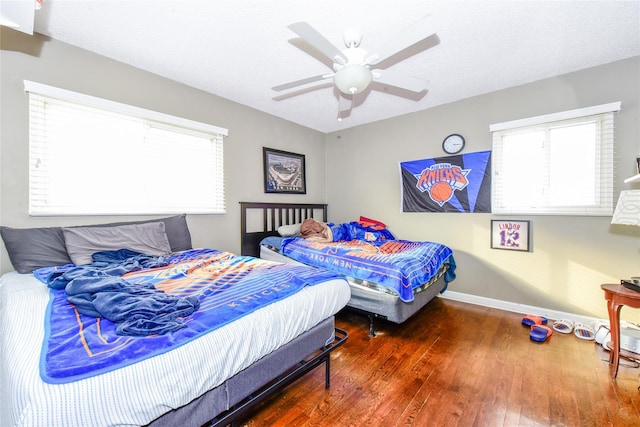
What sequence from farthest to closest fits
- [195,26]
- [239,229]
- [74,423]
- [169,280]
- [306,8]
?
[239,229], [195,26], [306,8], [169,280], [74,423]

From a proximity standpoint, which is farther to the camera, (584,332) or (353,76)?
(584,332)

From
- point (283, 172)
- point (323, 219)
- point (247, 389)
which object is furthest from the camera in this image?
point (323, 219)

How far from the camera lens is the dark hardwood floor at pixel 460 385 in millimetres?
1511

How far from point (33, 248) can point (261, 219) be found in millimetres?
2243

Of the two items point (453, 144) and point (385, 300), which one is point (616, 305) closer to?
point (385, 300)

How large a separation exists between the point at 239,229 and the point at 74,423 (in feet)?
9.37

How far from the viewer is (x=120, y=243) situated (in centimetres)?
225

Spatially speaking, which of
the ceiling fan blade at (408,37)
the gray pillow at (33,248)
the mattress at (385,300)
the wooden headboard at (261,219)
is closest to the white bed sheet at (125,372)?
the gray pillow at (33,248)

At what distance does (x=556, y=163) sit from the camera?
2.82 meters

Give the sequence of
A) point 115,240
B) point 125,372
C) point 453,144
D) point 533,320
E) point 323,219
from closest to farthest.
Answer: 1. point 125,372
2. point 115,240
3. point 533,320
4. point 453,144
5. point 323,219

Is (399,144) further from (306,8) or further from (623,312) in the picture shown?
(623,312)

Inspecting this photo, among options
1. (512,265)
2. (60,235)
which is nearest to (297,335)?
(60,235)

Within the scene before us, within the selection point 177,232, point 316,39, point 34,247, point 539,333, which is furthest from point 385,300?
point 34,247

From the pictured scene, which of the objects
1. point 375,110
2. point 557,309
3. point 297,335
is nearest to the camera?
point 297,335
